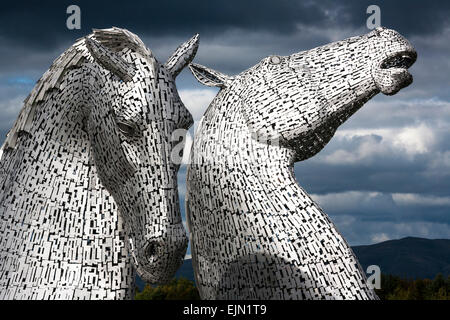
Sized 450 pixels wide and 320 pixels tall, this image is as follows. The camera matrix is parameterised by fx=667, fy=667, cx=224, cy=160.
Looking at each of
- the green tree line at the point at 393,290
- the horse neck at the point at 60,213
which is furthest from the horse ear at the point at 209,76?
the green tree line at the point at 393,290

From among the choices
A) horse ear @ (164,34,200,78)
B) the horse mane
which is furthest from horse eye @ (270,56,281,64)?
the horse mane

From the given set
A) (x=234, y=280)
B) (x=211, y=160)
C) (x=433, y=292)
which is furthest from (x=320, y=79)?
(x=433, y=292)

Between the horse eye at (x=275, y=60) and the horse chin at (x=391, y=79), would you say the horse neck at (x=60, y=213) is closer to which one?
the horse eye at (x=275, y=60)

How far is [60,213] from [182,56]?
834mm

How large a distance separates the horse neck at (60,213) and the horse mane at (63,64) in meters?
0.03

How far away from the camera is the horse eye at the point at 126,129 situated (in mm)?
2512

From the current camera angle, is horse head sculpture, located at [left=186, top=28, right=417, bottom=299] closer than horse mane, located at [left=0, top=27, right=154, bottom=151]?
No

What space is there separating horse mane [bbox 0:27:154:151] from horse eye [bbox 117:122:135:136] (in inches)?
12.6

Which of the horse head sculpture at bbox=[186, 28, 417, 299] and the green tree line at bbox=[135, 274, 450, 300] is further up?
the green tree line at bbox=[135, 274, 450, 300]

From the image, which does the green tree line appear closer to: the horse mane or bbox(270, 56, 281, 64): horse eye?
bbox(270, 56, 281, 64): horse eye

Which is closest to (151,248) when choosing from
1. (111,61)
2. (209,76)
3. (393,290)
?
(111,61)

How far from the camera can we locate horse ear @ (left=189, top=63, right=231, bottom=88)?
188 inches

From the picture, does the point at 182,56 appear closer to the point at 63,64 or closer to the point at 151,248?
the point at 63,64
